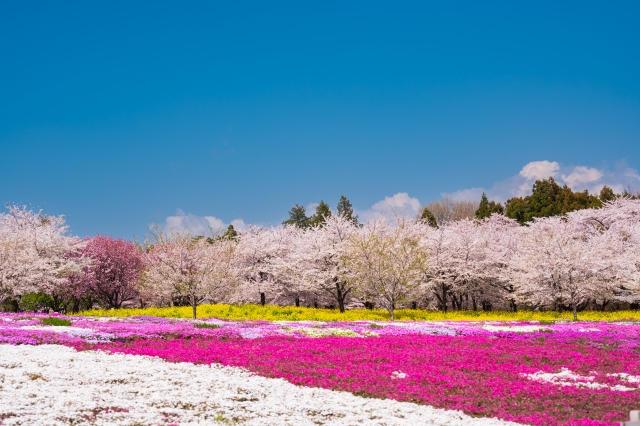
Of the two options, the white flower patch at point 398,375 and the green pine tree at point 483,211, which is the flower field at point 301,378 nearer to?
the white flower patch at point 398,375

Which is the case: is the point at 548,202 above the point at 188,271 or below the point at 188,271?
above

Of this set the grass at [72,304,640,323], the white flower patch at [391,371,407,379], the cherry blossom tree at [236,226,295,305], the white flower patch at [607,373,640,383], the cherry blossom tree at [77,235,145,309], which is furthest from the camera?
the cherry blossom tree at [236,226,295,305]

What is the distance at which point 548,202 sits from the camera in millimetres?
84750

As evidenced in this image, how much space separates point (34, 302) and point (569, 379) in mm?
50914

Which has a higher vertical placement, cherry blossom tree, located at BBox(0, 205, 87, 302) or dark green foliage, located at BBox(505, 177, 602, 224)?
dark green foliage, located at BBox(505, 177, 602, 224)

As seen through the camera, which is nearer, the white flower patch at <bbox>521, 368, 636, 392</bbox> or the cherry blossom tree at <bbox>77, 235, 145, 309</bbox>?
the white flower patch at <bbox>521, 368, 636, 392</bbox>

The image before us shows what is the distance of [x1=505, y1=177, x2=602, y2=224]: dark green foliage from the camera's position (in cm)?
8262

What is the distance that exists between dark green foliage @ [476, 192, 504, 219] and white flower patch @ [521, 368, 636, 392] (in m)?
78.0

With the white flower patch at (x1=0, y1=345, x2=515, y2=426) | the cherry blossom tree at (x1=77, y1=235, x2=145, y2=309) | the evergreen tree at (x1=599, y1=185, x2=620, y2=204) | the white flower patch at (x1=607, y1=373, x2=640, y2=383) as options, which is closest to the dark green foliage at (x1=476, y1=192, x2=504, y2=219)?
the evergreen tree at (x1=599, y1=185, x2=620, y2=204)

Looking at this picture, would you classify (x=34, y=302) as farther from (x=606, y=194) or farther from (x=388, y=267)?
(x=606, y=194)

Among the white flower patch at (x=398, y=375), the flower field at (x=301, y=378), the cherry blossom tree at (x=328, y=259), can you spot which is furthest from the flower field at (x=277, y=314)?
the white flower patch at (x=398, y=375)

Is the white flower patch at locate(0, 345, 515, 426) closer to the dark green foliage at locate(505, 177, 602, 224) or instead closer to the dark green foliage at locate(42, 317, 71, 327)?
the dark green foliage at locate(42, 317, 71, 327)

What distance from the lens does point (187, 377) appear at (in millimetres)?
12555

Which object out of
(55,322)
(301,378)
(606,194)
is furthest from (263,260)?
(606,194)
